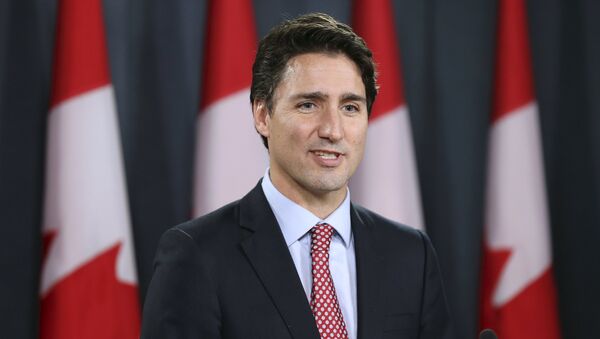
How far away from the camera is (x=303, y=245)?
1766 mm

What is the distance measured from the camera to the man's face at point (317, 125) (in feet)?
5.65

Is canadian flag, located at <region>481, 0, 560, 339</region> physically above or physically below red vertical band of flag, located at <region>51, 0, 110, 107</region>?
below

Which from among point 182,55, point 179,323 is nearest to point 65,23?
point 182,55

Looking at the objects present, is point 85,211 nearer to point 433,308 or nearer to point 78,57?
point 78,57

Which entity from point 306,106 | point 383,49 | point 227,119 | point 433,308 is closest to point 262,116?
point 306,106

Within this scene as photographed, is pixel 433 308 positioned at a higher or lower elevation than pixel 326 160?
lower

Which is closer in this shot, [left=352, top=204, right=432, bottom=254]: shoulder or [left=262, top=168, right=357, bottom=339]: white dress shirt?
[left=262, top=168, right=357, bottom=339]: white dress shirt

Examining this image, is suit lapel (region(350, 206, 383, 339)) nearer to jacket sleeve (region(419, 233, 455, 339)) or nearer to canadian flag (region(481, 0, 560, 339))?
jacket sleeve (region(419, 233, 455, 339))

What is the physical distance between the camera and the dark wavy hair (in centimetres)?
178

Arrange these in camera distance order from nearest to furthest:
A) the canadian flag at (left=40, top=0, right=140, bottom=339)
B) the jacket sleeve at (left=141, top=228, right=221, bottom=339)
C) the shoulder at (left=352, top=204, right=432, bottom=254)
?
1. the jacket sleeve at (left=141, top=228, right=221, bottom=339)
2. the shoulder at (left=352, top=204, right=432, bottom=254)
3. the canadian flag at (left=40, top=0, right=140, bottom=339)

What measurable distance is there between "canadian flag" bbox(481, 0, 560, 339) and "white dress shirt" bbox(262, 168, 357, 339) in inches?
56.2

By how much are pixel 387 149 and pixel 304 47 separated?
1299 mm

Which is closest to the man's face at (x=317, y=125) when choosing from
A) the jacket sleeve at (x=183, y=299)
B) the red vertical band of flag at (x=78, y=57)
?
the jacket sleeve at (x=183, y=299)

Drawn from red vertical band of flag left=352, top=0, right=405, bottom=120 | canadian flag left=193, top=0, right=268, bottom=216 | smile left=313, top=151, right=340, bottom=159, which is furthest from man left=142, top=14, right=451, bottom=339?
red vertical band of flag left=352, top=0, right=405, bottom=120
